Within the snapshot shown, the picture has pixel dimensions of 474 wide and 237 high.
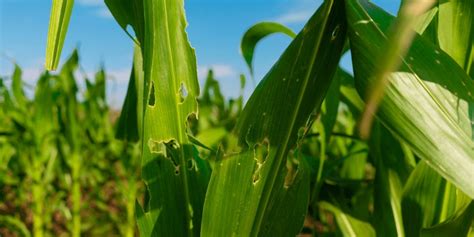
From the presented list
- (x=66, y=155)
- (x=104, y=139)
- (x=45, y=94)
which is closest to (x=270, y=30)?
(x=45, y=94)

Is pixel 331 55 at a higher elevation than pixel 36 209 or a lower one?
higher

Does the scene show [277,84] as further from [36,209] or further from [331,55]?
[36,209]

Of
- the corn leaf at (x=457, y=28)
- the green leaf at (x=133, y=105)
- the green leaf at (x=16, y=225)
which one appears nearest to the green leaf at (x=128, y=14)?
the green leaf at (x=133, y=105)

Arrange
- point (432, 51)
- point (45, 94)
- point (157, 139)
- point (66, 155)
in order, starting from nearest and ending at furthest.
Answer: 1. point (432, 51)
2. point (157, 139)
3. point (45, 94)
4. point (66, 155)

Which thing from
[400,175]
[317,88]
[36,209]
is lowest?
[36,209]

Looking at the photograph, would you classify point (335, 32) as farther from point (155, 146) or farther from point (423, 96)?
point (155, 146)

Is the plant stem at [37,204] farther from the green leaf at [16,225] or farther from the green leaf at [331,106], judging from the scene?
the green leaf at [331,106]
